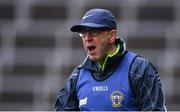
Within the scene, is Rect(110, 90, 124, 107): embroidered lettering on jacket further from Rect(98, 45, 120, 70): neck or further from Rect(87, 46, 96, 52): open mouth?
Rect(87, 46, 96, 52): open mouth

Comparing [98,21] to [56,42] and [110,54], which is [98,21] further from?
[56,42]

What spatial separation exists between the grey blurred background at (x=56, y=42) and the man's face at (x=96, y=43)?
28.3 feet

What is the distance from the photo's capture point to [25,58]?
1605 centimetres

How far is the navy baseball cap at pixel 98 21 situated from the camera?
601 centimetres

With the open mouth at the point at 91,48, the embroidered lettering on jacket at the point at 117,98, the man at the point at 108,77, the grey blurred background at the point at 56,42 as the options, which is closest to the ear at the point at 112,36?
the man at the point at 108,77

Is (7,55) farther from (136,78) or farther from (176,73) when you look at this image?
(136,78)

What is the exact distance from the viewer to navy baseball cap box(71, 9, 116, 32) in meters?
6.01

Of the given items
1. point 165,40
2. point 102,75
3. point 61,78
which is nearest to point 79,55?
point 61,78

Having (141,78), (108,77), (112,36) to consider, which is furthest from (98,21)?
(141,78)

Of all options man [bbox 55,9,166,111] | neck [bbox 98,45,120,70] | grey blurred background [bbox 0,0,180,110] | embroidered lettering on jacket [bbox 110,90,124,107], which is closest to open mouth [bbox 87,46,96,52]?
man [bbox 55,9,166,111]

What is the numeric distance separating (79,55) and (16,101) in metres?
1.39

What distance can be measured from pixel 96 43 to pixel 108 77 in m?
0.25

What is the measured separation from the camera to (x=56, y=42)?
53.7ft

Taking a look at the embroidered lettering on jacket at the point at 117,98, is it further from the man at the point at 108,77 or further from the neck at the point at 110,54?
the neck at the point at 110,54
